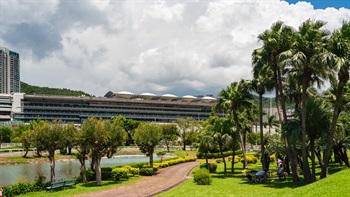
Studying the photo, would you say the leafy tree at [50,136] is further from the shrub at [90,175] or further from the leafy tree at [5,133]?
the leafy tree at [5,133]

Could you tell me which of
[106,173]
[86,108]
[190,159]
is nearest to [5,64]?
[86,108]

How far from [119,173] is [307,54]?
17.7 metres

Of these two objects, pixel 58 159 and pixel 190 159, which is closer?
pixel 190 159

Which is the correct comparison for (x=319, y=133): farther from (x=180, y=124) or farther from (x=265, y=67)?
(x=180, y=124)

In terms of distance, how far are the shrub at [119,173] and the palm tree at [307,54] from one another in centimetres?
1485

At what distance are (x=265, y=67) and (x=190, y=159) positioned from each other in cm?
2764

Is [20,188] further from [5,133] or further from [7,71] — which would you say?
[7,71]

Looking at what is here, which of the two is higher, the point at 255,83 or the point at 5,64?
the point at 5,64

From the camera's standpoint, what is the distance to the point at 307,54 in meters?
20.9

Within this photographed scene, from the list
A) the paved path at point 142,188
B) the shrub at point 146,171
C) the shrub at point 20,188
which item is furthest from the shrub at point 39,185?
the shrub at point 146,171

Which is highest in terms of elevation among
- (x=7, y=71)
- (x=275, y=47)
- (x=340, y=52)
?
(x=7, y=71)

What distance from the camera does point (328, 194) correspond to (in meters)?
14.2

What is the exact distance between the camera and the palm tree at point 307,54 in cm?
2000

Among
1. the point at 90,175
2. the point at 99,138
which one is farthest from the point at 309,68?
the point at 90,175
